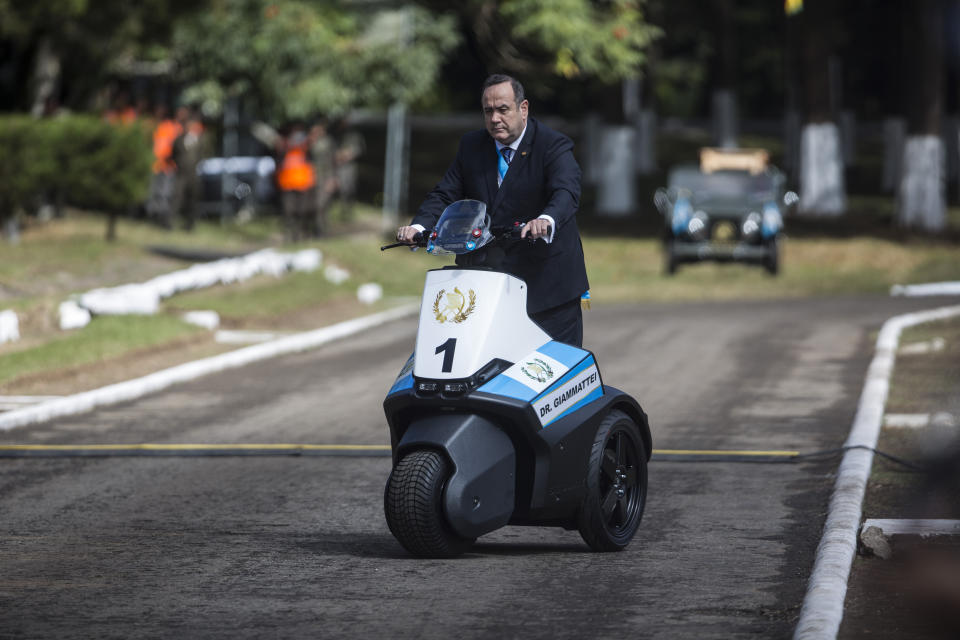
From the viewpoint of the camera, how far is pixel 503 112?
7164 millimetres

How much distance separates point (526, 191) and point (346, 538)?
1801mm

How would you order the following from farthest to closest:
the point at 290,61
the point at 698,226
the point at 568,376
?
the point at 290,61 → the point at 698,226 → the point at 568,376

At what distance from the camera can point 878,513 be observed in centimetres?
795

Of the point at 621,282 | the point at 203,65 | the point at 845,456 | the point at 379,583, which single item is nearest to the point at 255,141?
the point at 203,65

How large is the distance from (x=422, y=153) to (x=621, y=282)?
30331mm

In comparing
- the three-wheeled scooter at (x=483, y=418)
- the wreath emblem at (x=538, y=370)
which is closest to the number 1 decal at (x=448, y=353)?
the three-wheeled scooter at (x=483, y=418)

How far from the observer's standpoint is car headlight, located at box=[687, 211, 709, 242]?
25.5 metres

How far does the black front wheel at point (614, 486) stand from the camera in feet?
23.4

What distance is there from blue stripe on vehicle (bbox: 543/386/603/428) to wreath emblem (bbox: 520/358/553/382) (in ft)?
0.55

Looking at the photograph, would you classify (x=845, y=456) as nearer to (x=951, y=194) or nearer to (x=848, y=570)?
(x=848, y=570)

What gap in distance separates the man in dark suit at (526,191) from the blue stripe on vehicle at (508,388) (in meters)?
0.45

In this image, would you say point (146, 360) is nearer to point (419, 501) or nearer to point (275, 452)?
point (275, 452)

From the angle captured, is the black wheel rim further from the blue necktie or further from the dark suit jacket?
the blue necktie

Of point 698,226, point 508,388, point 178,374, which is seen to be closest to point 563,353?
point 508,388
